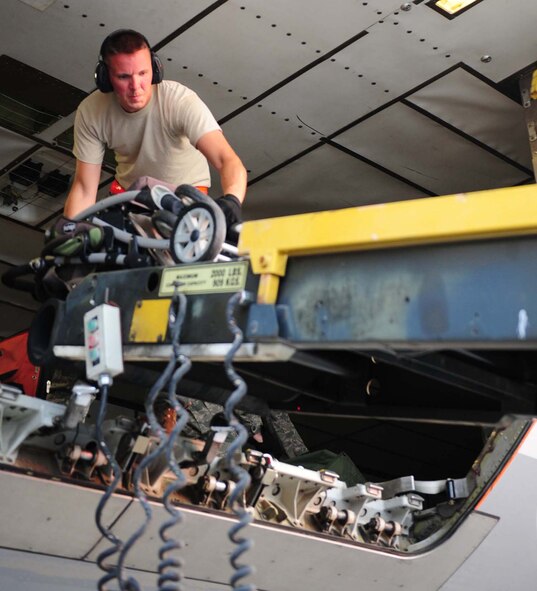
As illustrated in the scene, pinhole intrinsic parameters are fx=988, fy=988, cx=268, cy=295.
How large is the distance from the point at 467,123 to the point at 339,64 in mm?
887

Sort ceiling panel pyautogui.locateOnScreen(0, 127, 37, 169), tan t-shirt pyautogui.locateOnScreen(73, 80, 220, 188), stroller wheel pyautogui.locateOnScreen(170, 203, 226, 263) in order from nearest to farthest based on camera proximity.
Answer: stroller wheel pyautogui.locateOnScreen(170, 203, 226, 263) < tan t-shirt pyautogui.locateOnScreen(73, 80, 220, 188) < ceiling panel pyautogui.locateOnScreen(0, 127, 37, 169)

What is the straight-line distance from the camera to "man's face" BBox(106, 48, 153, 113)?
3.72m

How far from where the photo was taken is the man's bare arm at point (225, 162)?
3.44m

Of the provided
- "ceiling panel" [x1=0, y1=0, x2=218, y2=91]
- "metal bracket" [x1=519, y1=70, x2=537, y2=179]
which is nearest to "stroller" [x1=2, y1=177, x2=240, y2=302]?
"ceiling panel" [x1=0, y1=0, x2=218, y2=91]


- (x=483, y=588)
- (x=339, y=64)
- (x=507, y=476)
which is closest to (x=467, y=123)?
(x=339, y=64)

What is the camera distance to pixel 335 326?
7.48 ft

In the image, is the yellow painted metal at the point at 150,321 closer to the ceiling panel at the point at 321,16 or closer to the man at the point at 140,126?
the man at the point at 140,126

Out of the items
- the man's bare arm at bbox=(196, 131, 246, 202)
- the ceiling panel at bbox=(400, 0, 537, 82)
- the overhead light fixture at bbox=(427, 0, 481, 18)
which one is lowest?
the man's bare arm at bbox=(196, 131, 246, 202)

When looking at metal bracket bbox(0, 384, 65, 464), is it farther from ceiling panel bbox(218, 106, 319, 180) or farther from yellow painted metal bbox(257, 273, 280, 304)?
ceiling panel bbox(218, 106, 319, 180)

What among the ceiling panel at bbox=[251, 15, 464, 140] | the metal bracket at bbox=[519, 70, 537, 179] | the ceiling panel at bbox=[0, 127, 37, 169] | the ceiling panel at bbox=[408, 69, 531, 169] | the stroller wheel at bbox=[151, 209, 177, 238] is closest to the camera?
the stroller wheel at bbox=[151, 209, 177, 238]

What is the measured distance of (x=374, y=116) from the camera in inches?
210

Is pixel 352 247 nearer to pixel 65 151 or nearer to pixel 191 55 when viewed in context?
pixel 191 55

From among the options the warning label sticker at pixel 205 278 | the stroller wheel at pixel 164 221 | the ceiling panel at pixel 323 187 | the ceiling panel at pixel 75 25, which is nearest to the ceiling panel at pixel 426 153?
the ceiling panel at pixel 323 187

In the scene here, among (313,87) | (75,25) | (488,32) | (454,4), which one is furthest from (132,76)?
(488,32)
